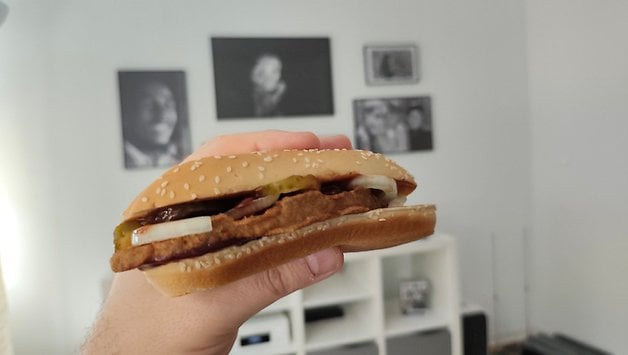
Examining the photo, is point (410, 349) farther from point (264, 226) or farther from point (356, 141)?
point (264, 226)

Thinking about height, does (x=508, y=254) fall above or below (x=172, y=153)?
below

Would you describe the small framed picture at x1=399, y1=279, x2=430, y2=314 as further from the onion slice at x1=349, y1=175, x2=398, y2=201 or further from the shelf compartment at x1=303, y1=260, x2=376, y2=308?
the onion slice at x1=349, y1=175, x2=398, y2=201

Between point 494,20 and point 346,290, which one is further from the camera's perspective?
point 494,20

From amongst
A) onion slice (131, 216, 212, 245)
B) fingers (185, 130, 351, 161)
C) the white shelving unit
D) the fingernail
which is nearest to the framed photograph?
the white shelving unit

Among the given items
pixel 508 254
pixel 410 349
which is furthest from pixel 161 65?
pixel 508 254

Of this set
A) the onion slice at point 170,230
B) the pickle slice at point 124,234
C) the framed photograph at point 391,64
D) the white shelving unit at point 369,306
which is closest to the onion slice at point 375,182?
the onion slice at point 170,230

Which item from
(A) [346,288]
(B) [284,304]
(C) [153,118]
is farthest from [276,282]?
(C) [153,118]

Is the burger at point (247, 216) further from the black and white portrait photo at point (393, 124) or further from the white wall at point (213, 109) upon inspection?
the black and white portrait photo at point (393, 124)

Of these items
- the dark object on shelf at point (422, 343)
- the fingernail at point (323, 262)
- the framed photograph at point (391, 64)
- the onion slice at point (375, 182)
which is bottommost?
the dark object on shelf at point (422, 343)
